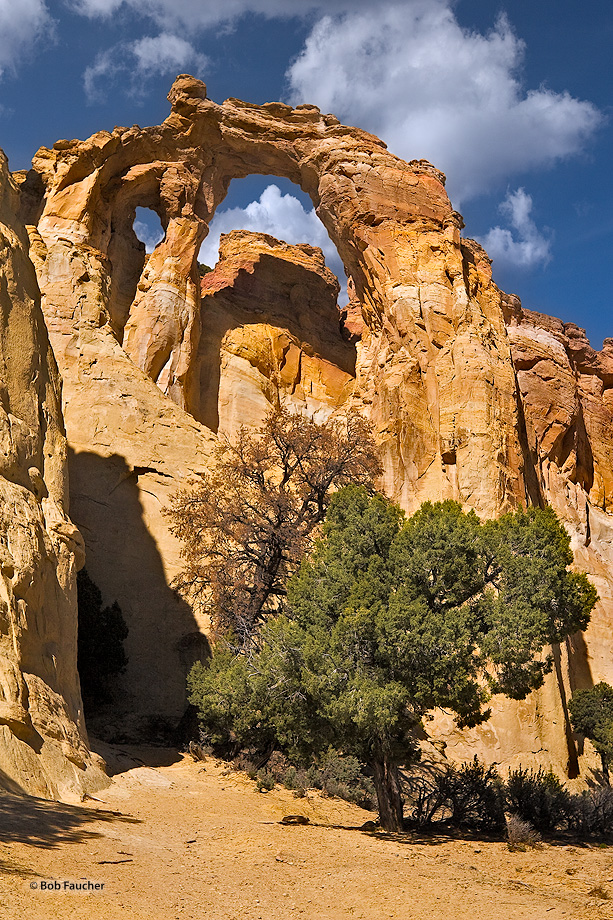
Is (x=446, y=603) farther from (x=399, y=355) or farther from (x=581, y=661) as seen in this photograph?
(x=581, y=661)

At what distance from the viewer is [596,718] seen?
25.0 meters

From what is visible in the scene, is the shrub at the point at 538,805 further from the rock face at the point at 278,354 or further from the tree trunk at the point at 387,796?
the rock face at the point at 278,354

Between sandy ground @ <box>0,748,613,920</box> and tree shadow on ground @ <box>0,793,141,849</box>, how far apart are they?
0.02 m

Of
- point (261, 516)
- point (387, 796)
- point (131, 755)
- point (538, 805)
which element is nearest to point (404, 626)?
point (387, 796)

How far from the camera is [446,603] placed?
12.4 m

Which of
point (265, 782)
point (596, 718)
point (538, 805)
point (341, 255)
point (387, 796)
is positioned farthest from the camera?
point (341, 255)

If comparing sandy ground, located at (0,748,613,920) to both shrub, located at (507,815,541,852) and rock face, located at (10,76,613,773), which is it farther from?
rock face, located at (10,76,613,773)

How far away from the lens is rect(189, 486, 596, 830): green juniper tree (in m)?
11.5

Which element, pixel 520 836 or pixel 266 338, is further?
pixel 266 338

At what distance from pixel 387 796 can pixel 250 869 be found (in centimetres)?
402

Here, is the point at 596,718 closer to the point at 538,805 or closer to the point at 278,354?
the point at 538,805

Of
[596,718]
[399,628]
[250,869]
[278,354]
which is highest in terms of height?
[278,354]

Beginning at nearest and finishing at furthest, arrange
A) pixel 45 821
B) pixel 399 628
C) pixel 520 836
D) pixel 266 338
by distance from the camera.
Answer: pixel 45 821 < pixel 399 628 < pixel 520 836 < pixel 266 338

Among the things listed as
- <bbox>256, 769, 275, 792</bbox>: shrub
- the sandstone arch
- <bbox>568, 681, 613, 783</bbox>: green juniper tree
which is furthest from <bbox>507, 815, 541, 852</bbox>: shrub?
the sandstone arch
